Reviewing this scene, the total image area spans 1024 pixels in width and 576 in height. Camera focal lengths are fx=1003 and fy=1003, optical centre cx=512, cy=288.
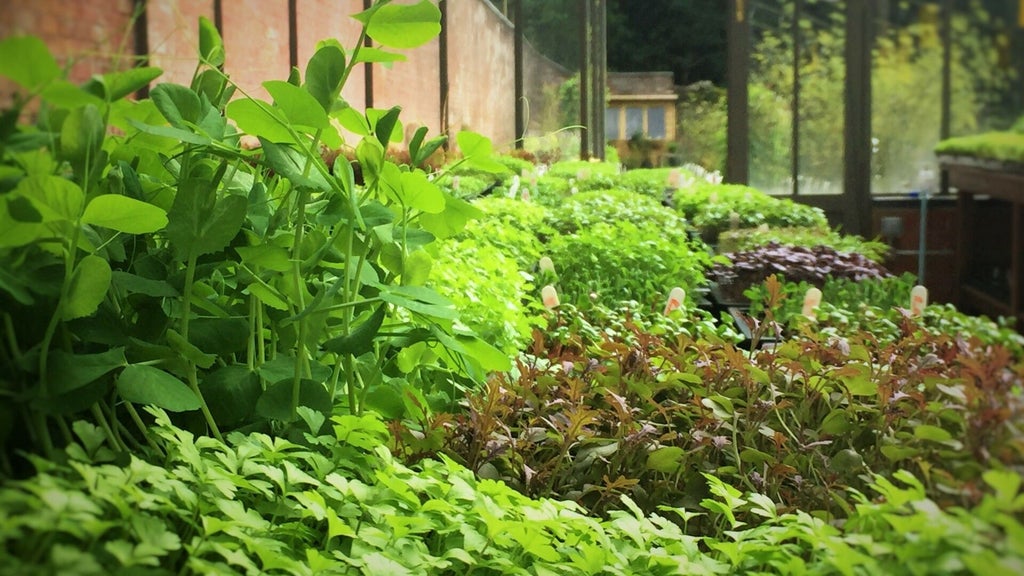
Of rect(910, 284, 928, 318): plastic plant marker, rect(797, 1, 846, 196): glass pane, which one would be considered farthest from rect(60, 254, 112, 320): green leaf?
rect(910, 284, 928, 318): plastic plant marker

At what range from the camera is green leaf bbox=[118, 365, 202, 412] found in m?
1.04

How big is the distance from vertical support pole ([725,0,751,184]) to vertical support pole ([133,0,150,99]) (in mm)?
2221

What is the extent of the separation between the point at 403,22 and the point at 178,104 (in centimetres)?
30

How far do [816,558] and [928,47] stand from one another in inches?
20.7

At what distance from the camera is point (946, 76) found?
98 centimetres

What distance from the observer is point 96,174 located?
946mm

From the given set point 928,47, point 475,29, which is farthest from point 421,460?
point 475,29

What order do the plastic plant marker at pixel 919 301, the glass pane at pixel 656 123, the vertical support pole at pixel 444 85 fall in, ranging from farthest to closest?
the glass pane at pixel 656 123 < the vertical support pole at pixel 444 85 < the plastic plant marker at pixel 919 301

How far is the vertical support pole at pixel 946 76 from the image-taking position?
917 millimetres

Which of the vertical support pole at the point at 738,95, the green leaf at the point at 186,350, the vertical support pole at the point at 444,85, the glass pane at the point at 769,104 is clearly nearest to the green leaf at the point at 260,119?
the green leaf at the point at 186,350

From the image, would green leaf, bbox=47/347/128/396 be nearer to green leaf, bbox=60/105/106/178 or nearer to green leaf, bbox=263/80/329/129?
green leaf, bbox=60/105/106/178

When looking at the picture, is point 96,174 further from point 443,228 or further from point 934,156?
point 934,156

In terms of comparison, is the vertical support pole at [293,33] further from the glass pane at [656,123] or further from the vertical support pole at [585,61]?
the vertical support pole at [585,61]

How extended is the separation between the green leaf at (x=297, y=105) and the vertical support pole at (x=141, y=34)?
6.0 inches
